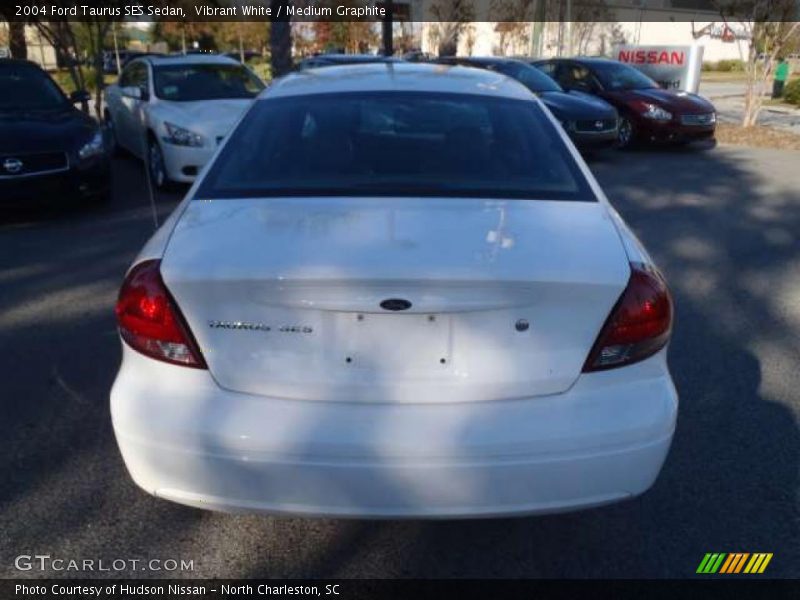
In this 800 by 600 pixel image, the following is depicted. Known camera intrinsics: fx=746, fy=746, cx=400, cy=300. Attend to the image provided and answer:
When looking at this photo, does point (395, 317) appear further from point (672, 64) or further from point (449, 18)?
point (449, 18)

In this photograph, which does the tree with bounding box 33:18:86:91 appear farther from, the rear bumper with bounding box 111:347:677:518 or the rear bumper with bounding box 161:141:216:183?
the rear bumper with bounding box 111:347:677:518

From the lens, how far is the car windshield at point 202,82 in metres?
9.30

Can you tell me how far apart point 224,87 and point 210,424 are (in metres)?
8.29

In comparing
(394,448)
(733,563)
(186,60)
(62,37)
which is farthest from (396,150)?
(62,37)

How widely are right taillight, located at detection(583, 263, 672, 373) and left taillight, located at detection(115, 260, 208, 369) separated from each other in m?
1.20

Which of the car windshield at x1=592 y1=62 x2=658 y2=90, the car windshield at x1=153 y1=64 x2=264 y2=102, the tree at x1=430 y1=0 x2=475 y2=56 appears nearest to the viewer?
the car windshield at x1=153 y1=64 x2=264 y2=102

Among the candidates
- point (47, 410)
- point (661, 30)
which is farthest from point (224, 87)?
point (661, 30)

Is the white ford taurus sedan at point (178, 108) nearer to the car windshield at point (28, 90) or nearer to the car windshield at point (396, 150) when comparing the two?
the car windshield at point (28, 90)

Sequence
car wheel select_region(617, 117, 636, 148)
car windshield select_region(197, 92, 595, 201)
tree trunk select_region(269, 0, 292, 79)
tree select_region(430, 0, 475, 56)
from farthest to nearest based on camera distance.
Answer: tree select_region(430, 0, 475, 56) < tree trunk select_region(269, 0, 292, 79) < car wheel select_region(617, 117, 636, 148) < car windshield select_region(197, 92, 595, 201)

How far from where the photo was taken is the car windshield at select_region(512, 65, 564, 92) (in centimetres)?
1295

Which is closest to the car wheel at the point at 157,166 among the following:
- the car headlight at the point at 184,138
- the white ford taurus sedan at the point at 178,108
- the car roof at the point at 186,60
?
the white ford taurus sedan at the point at 178,108

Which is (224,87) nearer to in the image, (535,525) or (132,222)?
(132,222)

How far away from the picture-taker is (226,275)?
217cm

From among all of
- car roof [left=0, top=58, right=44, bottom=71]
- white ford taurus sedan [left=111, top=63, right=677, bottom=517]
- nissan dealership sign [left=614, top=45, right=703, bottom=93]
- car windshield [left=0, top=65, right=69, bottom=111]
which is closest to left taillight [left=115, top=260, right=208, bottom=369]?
white ford taurus sedan [left=111, top=63, right=677, bottom=517]
